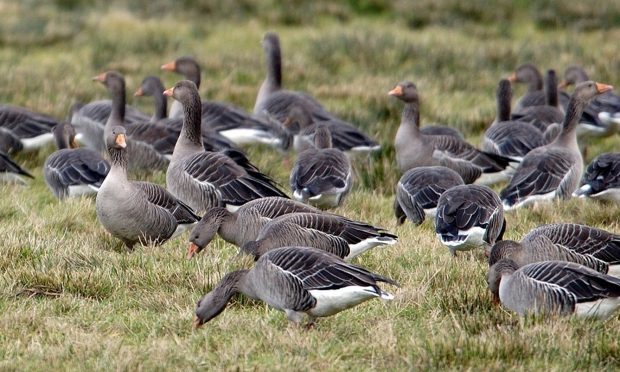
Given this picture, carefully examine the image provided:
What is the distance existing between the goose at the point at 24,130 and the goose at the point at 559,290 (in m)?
7.37

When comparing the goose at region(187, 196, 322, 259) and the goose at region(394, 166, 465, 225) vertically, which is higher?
the goose at region(187, 196, 322, 259)

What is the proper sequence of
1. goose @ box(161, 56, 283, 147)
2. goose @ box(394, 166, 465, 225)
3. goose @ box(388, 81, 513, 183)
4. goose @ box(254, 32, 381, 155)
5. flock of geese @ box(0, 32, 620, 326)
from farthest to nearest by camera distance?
1. goose @ box(161, 56, 283, 147)
2. goose @ box(254, 32, 381, 155)
3. goose @ box(388, 81, 513, 183)
4. goose @ box(394, 166, 465, 225)
5. flock of geese @ box(0, 32, 620, 326)

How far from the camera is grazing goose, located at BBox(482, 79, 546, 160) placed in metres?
11.9

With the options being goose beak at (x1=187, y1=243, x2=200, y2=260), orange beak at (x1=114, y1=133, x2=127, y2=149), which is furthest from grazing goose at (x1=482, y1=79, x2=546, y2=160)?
goose beak at (x1=187, y1=243, x2=200, y2=260)

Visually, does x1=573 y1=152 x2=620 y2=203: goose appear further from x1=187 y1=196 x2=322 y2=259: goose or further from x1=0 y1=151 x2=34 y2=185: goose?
x1=0 y1=151 x2=34 y2=185: goose

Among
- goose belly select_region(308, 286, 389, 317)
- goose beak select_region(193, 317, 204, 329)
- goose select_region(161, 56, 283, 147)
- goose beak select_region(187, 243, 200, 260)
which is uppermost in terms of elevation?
goose belly select_region(308, 286, 389, 317)

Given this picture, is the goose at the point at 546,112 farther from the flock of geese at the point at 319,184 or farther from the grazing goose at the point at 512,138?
the grazing goose at the point at 512,138

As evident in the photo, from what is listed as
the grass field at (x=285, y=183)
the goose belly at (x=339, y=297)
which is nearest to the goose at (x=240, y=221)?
Answer: the grass field at (x=285, y=183)

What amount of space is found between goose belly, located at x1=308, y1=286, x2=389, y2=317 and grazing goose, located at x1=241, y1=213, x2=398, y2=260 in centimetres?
109

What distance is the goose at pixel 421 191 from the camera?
31.3 feet

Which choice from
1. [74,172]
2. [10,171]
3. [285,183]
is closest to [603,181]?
[285,183]

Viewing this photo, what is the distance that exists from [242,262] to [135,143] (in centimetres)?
442

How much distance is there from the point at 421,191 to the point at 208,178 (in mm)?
1964

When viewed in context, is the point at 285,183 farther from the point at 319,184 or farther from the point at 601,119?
the point at 601,119
